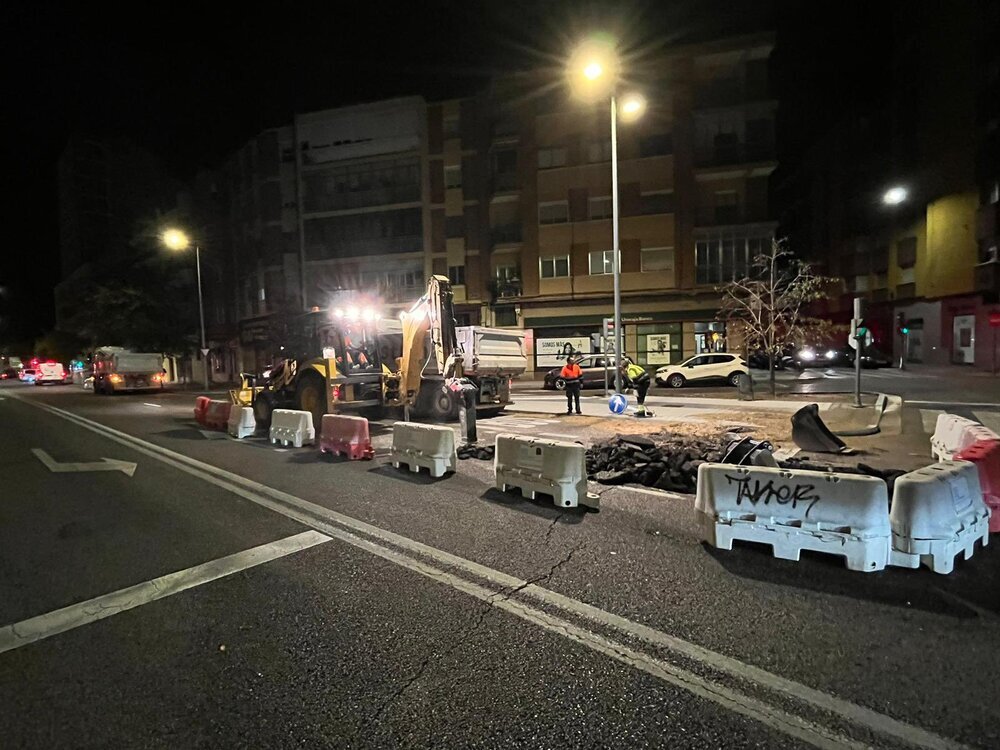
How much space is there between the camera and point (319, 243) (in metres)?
37.9

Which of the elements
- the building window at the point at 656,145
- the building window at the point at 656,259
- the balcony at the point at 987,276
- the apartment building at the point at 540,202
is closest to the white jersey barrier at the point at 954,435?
the apartment building at the point at 540,202

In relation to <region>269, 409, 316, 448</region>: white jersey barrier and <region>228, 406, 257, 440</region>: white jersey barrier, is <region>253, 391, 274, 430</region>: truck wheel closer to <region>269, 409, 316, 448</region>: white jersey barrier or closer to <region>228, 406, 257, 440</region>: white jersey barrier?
<region>228, 406, 257, 440</region>: white jersey barrier

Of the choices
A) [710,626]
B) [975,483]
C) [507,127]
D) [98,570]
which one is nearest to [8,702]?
[98,570]

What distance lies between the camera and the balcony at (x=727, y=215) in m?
29.7

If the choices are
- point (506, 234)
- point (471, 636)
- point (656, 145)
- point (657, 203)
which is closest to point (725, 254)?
point (657, 203)

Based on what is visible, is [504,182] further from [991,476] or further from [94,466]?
[991,476]

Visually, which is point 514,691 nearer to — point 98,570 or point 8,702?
point 8,702

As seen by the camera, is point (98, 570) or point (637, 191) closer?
point (98, 570)

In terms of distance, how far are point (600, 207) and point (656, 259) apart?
4.31 meters

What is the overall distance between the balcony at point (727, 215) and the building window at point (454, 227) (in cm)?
1352

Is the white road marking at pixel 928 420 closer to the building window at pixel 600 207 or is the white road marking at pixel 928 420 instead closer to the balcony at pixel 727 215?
the balcony at pixel 727 215

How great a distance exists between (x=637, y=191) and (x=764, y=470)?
2843cm

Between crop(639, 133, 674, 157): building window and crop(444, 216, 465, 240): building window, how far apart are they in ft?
36.2

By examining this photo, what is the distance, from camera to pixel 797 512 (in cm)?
441
